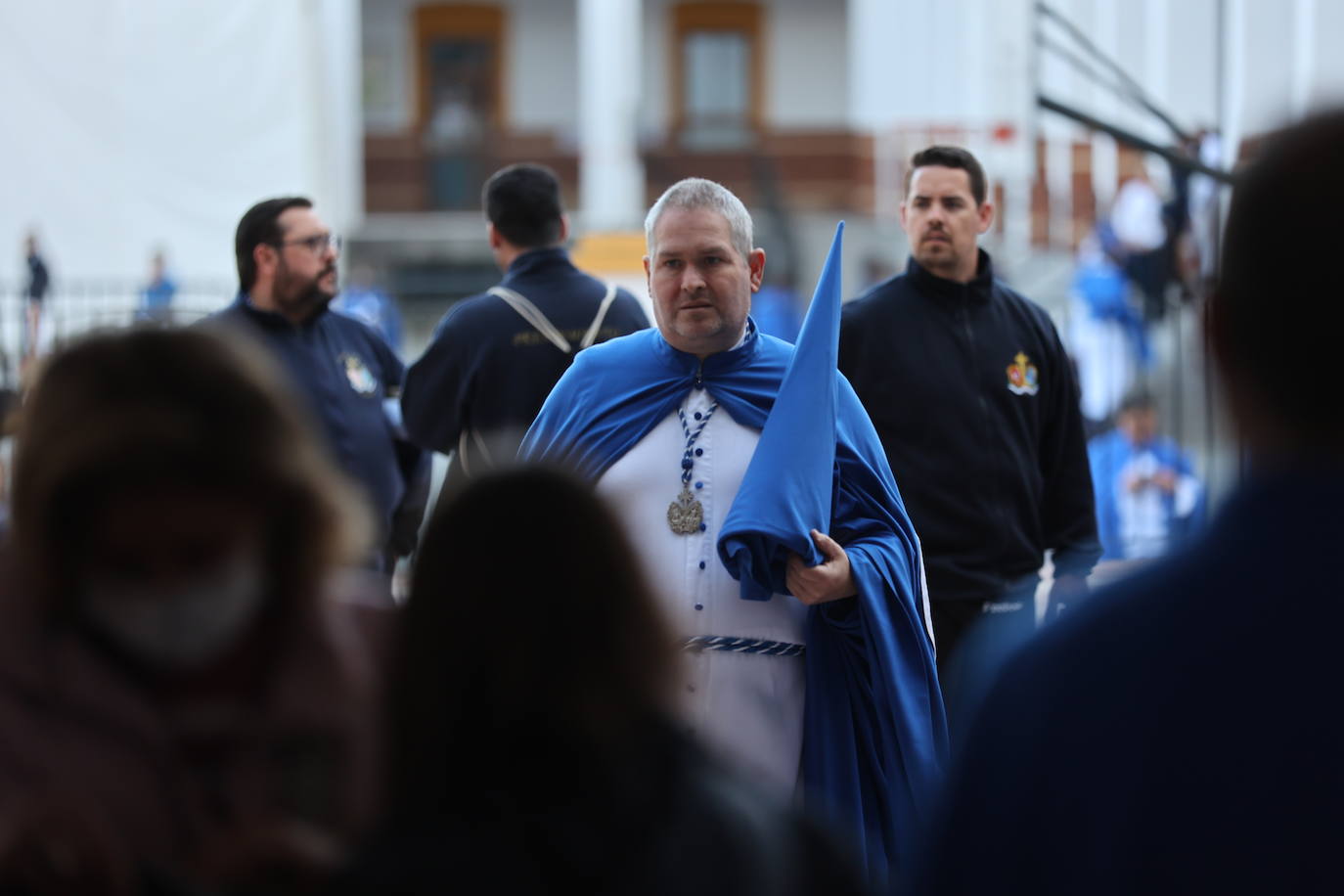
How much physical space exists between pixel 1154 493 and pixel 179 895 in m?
7.83

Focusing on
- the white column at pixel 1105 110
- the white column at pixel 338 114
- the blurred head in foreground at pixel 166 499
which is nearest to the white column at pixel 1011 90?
the white column at pixel 1105 110

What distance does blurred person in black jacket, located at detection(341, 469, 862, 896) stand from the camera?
1.50 metres

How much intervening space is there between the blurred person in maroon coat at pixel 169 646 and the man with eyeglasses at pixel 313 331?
3.35 metres

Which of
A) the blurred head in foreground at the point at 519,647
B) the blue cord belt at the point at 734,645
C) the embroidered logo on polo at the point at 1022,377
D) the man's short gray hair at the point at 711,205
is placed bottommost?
the blue cord belt at the point at 734,645

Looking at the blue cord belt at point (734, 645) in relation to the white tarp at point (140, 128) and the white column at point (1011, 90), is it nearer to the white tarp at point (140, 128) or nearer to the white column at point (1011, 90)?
the white tarp at point (140, 128)

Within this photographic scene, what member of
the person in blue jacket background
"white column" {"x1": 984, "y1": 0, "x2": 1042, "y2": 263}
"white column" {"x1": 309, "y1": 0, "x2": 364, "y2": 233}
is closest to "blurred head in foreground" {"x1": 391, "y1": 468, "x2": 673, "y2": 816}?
the person in blue jacket background

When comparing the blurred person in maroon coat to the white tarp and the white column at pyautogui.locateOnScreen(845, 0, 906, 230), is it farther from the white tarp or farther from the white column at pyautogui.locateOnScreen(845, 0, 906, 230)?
the white column at pyautogui.locateOnScreen(845, 0, 906, 230)

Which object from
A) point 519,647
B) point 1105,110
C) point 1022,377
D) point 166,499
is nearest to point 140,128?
point 1105,110

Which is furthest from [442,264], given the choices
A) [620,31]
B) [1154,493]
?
[1154,493]

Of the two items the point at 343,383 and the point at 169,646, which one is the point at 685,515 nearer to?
the point at 343,383

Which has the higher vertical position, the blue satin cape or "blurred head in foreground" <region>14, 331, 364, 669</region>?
"blurred head in foreground" <region>14, 331, 364, 669</region>

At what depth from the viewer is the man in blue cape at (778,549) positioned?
3408 millimetres

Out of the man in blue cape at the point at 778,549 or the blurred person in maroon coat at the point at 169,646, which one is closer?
the blurred person in maroon coat at the point at 169,646

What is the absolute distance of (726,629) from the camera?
348 cm
